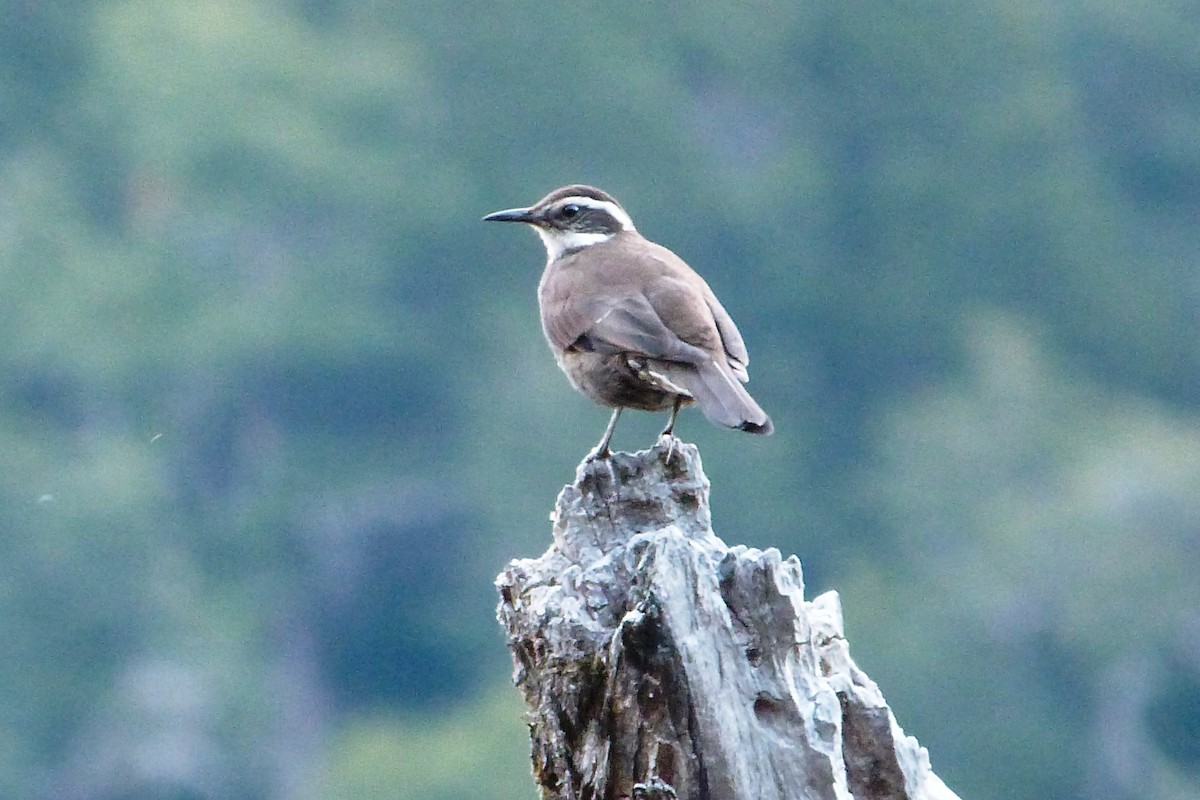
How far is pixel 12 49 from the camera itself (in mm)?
62125

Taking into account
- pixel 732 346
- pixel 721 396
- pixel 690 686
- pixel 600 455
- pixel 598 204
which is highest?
pixel 598 204

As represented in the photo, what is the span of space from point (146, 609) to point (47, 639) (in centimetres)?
205

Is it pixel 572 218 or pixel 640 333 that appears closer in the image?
pixel 640 333

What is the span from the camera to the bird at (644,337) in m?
9.10

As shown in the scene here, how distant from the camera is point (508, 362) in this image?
175 feet

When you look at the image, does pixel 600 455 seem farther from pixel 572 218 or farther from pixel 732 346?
pixel 572 218

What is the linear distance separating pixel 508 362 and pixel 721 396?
44528 mm

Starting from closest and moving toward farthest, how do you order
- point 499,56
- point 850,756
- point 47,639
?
point 850,756 < point 47,639 < point 499,56

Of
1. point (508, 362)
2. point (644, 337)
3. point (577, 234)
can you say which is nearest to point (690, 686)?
point (644, 337)

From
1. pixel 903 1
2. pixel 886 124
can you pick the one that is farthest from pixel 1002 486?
pixel 903 1

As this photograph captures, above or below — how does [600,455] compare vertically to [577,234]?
below

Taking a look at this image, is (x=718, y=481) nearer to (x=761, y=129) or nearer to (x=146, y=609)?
(x=146, y=609)

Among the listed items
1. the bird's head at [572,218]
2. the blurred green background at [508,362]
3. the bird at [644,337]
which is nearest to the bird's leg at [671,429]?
the bird at [644,337]

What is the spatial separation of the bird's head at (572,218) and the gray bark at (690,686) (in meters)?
3.76
